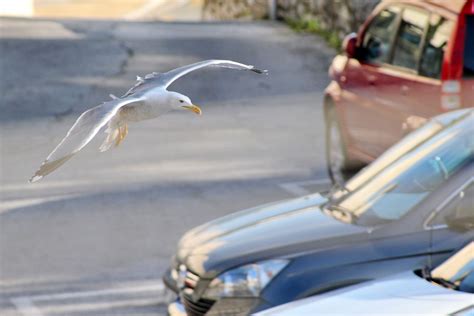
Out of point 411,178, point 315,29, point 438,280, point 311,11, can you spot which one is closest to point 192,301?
point 411,178

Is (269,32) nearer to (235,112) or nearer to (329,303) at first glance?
(235,112)

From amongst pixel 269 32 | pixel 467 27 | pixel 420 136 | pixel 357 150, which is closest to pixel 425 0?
pixel 467 27

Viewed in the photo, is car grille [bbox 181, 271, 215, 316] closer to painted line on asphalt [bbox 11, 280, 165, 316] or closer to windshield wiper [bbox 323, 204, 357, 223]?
windshield wiper [bbox 323, 204, 357, 223]

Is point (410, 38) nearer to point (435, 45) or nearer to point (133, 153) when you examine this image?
point (435, 45)

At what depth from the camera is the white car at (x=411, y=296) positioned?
14.8 ft

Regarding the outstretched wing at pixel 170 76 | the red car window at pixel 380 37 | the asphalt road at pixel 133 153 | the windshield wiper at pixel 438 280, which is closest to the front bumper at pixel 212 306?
the asphalt road at pixel 133 153

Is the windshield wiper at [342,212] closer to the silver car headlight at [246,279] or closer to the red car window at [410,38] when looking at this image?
the silver car headlight at [246,279]

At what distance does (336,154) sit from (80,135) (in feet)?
30.7

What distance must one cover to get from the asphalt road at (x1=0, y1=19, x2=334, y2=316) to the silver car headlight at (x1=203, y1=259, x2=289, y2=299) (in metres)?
0.80

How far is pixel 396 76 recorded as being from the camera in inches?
380

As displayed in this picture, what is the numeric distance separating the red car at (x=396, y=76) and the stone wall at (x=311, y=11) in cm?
702

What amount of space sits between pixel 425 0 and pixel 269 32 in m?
10.3

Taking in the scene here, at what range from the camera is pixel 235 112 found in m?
15.3

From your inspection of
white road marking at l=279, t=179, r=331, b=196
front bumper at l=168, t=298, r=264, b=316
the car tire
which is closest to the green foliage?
white road marking at l=279, t=179, r=331, b=196
